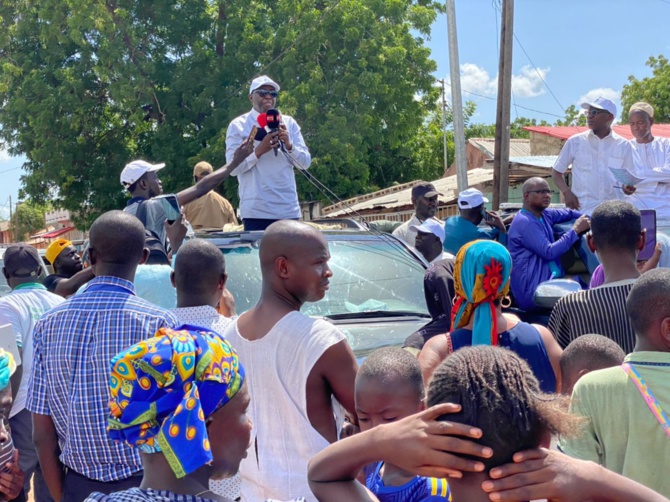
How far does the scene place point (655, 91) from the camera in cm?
3609

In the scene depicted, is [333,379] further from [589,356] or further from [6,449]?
[6,449]

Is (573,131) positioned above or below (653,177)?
above

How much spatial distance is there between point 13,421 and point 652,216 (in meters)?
3.99

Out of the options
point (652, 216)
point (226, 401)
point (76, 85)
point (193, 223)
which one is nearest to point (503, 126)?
point (193, 223)

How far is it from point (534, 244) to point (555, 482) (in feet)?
13.4

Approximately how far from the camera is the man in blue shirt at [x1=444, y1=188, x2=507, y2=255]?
6.10 meters

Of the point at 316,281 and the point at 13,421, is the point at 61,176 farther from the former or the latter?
the point at 316,281

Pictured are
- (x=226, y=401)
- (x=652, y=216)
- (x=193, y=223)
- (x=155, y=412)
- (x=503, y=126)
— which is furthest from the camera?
(x=503, y=126)

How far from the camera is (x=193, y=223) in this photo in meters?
8.07

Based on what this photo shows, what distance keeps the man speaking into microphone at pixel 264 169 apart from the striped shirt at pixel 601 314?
3.29 meters

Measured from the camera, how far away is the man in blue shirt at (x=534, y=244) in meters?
5.59

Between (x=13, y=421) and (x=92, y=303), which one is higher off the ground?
(x=92, y=303)

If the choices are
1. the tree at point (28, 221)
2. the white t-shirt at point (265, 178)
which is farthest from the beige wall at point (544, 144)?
the tree at point (28, 221)

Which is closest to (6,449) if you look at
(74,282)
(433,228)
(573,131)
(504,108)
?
(74,282)
